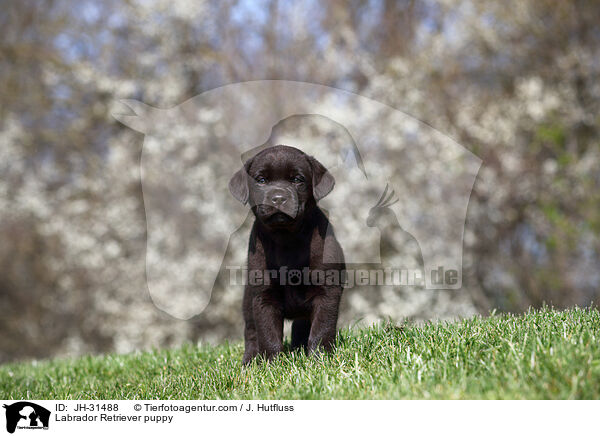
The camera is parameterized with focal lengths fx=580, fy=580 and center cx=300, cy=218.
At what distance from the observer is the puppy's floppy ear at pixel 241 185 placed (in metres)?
3.02

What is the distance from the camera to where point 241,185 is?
3045 millimetres

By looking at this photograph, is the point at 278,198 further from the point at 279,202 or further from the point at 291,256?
the point at 291,256

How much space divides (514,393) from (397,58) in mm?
5981

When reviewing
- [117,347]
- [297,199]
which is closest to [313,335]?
[297,199]

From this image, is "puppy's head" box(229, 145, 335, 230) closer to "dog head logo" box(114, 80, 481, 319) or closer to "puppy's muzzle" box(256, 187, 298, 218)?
"puppy's muzzle" box(256, 187, 298, 218)

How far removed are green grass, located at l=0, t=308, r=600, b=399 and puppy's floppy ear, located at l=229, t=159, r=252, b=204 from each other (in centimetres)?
85

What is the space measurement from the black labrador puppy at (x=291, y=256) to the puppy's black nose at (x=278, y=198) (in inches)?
3.4

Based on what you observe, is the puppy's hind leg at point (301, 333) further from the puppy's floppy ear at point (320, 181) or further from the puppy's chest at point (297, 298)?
the puppy's floppy ear at point (320, 181)

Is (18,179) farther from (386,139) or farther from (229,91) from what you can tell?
(386,139)
